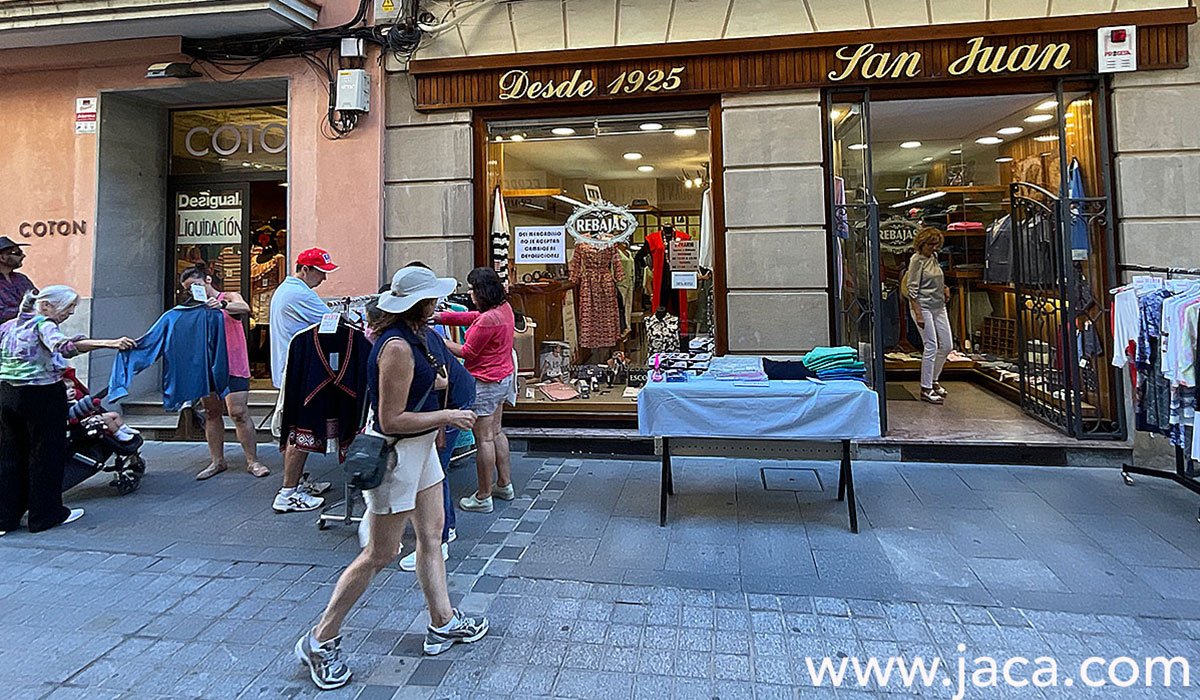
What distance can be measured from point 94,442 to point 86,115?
187 inches

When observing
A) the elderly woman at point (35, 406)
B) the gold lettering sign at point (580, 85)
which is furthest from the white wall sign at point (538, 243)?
the elderly woman at point (35, 406)

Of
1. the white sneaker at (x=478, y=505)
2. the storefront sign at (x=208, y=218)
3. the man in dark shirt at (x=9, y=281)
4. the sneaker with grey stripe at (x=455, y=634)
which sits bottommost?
the sneaker with grey stripe at (x=455, y=634)

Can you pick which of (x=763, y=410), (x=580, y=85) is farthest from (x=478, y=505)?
(x=580, y=85)

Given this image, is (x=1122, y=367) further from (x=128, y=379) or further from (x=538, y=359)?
(x=128, y=379)

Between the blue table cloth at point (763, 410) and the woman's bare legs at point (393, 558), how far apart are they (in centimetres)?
183

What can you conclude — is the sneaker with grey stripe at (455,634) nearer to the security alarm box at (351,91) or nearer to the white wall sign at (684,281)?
the white wall sign at (684,281)

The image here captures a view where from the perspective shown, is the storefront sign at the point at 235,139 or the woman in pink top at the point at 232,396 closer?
the woman in pink top at the point at 232,396

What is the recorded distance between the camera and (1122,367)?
18.9 ft

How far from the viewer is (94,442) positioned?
17.6 ft

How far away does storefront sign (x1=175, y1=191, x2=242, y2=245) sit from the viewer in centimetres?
853

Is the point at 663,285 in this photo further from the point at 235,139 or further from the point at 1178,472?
the point at 235,139

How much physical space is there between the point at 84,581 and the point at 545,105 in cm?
570

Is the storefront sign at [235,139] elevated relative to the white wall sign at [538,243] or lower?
elevated

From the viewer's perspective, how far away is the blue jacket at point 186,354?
5.71 m
